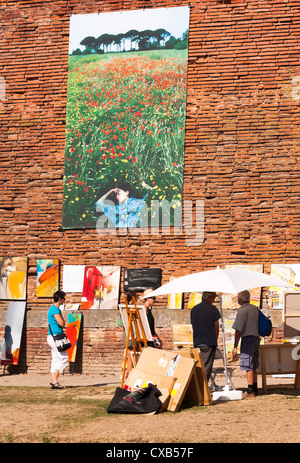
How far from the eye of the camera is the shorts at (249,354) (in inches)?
405

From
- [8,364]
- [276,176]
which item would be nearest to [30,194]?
[8,364]

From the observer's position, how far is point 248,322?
33.9 ft

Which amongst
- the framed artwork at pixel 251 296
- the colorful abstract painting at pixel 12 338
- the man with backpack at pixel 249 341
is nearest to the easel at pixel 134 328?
the man with backpack at pixel 249 341

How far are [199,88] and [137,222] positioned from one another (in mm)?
3243

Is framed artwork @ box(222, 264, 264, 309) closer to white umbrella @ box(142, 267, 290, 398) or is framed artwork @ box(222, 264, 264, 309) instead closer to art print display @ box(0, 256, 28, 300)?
white umbrella @ box(142, 267, 290, 398)

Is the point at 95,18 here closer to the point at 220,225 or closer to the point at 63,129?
the point at 63,129

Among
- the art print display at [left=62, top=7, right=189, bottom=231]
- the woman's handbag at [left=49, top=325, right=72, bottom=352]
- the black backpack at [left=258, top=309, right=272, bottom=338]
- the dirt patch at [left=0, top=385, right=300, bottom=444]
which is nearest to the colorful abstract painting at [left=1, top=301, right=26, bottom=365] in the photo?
the art print display at [left=62, top=7, right=189, bottom=231]

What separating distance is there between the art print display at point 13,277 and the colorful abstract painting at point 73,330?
53.1 inches

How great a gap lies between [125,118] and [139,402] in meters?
8.00

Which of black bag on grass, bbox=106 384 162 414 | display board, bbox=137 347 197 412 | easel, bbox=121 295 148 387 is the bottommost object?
black bag on grass, bbox=106 384 162 414

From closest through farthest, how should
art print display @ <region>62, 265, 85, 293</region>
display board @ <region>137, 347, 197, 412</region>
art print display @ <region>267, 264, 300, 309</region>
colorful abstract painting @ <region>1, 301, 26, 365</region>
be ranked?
display board @ <region>137, 347, 197, 412</region>
art print display @ <region>267, 264, 300, 309</region>
colorful abstract painting @ <region>1, 301, 26, 365</region>
art print display @ <region>62, 265, 85, 293</region>

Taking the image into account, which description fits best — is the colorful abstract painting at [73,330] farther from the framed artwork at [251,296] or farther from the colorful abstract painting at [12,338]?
the framed artwork at [251,296]

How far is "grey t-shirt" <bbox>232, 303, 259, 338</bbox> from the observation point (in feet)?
33.8

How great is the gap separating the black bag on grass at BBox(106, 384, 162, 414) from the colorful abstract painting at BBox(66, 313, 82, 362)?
5.43 meters
